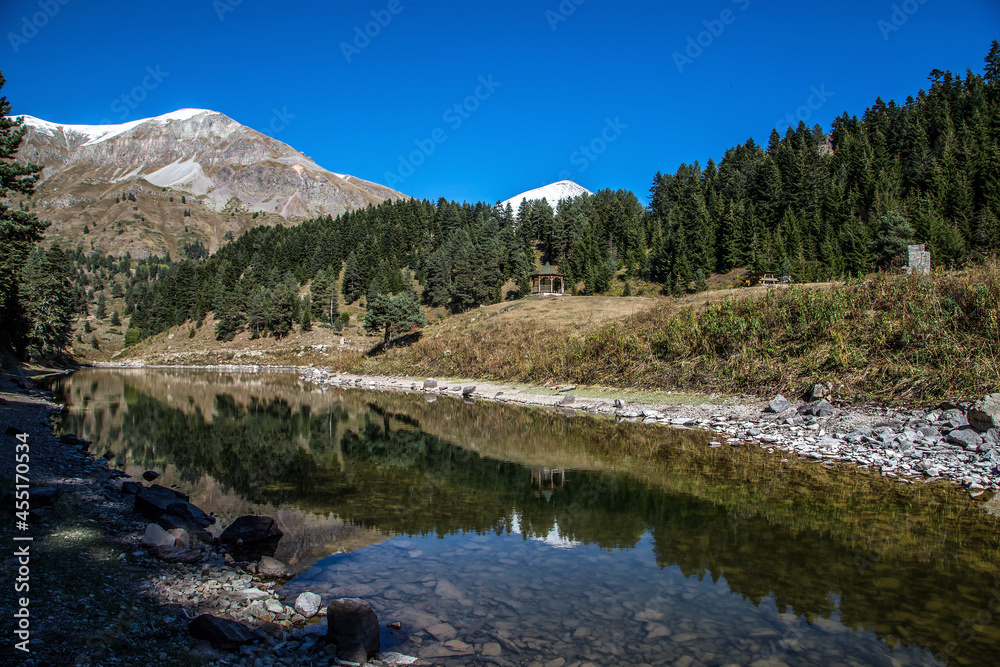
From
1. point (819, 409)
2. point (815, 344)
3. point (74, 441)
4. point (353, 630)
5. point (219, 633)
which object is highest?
point (815, 344)

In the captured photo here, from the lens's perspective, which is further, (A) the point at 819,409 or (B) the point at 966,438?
(A) the point at 819,409

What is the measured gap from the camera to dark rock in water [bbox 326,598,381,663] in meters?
4.93

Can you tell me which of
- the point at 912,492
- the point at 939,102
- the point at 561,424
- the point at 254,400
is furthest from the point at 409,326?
the point at 939,102

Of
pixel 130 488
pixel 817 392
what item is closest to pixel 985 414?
pixel 817 392

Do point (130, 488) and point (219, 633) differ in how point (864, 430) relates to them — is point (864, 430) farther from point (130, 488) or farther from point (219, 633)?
point (130, 488)

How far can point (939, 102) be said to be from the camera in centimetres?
9038

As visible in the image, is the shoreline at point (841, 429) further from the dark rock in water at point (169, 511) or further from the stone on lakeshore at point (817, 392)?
the dark rock in water at point (169, 511)

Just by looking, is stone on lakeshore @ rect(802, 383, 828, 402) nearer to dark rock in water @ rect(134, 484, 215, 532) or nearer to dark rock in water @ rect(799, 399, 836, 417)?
dark rock in water @ rect(799, 399, 836, 417)

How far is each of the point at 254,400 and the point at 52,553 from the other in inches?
1156

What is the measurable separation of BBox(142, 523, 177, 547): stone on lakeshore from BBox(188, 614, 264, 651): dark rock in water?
276 centimetres

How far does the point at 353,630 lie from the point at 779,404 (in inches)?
678

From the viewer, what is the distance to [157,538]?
7285 millimetres

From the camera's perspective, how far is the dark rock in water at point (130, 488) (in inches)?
406

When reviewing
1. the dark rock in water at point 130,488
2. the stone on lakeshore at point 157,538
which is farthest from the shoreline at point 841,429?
the dark rock in water at point 130,488
